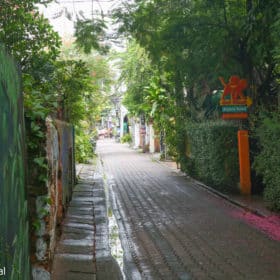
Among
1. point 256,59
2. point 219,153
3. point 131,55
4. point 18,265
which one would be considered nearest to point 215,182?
point 219,153

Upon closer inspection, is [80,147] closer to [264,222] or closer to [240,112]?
[240,112]

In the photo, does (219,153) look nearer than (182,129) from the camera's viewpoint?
Yes

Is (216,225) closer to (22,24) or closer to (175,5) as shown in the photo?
(22,24)

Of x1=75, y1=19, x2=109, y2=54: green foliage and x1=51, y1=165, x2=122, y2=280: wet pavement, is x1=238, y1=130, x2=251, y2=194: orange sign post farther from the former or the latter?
x1=75, y1=19, x2=109, y2=54: green foliage

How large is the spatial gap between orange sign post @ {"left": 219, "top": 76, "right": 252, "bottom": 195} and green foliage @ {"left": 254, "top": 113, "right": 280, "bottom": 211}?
2009 millimetres

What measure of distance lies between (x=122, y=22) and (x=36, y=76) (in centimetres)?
485

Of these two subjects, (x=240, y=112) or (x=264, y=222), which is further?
(x=240, y=112)

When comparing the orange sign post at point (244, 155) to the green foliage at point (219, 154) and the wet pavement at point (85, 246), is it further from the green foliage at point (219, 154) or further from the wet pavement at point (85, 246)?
the wet pavement at point (85, 246)

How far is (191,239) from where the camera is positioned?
27.8 feet

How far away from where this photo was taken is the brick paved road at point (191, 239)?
6.55 meters

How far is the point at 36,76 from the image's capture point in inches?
395

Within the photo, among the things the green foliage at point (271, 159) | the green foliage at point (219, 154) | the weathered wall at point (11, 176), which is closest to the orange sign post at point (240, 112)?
the green foliage at point (219, 154)

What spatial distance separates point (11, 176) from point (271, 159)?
767 cm

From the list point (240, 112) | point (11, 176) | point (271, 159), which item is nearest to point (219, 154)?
point (240, 112)
